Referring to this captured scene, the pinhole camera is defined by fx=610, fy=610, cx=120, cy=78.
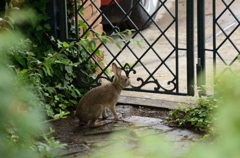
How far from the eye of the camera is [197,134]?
5547 millimetres

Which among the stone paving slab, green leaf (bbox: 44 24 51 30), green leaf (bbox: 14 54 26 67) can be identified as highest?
green leaf (bbox: 44 24 51 30)

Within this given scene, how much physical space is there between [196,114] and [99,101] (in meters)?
0.93

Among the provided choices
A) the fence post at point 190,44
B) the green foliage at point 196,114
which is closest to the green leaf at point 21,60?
the green foliage at point 196,114

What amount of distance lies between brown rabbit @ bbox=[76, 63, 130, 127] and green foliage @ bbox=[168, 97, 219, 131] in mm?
581

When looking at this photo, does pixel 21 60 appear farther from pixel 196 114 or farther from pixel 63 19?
pixel 196 114

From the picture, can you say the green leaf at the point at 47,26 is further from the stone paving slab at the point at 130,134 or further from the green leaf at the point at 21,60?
the stone paving slab at the point at 130,134

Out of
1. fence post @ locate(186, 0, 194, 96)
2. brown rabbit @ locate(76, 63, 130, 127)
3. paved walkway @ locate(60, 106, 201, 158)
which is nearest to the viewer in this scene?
paved walkway @ locate(60, 106, 201, 158)

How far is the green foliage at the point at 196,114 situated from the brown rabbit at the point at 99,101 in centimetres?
58

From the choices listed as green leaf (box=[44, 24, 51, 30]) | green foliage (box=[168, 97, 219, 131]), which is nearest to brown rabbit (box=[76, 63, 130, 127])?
green foliage (box=[168, 97, 219, 131])

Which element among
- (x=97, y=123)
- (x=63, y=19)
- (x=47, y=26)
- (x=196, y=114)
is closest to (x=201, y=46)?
(x=196, y=114)

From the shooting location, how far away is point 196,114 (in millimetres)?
5773

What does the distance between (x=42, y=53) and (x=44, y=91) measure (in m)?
0.45

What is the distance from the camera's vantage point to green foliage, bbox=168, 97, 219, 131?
561cm

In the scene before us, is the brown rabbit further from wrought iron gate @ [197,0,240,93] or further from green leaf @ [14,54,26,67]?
wrought iron gate @ [197,0,240,93]
